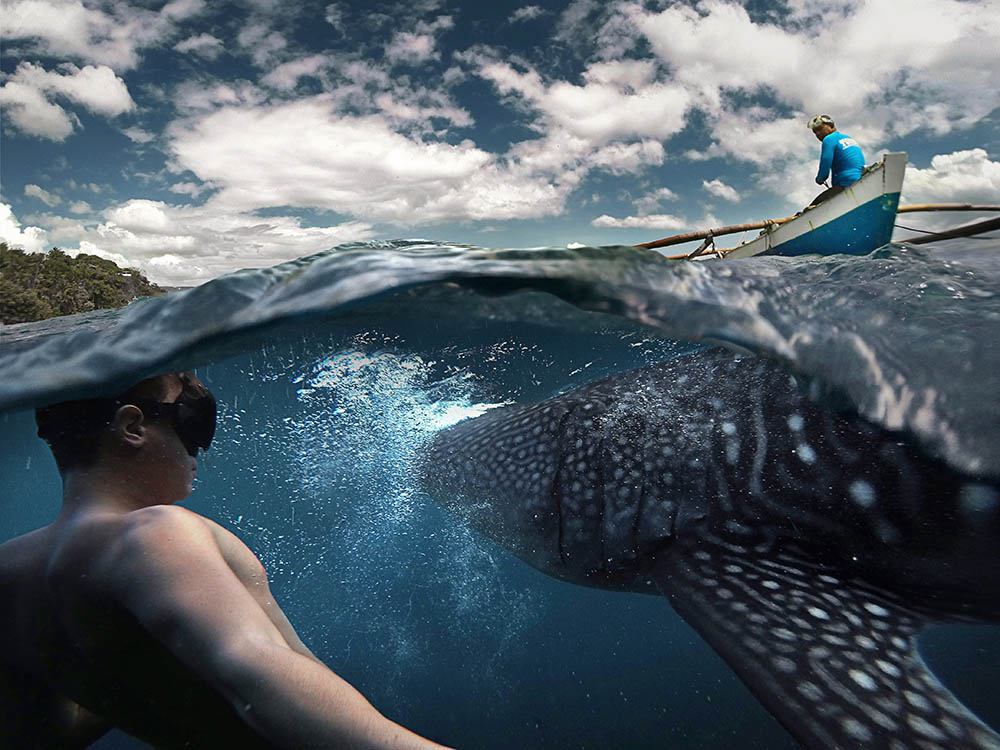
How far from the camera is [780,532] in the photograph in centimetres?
267

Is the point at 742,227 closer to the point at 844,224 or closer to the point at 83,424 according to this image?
the point at 844,224

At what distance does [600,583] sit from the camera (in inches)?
136

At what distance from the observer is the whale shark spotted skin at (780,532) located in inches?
77.1

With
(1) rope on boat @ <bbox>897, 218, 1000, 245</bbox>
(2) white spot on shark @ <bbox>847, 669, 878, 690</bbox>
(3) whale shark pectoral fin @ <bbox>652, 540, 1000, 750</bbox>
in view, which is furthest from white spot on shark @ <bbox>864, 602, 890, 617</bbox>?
(1) rope on boat @ <bbox>897, 218, 1000, 245</bbox>

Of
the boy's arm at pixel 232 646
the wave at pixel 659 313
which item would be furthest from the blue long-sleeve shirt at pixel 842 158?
the boy's arm at pixel 232 646

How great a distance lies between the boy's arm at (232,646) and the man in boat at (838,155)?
11.4 m

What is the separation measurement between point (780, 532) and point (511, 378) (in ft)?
12.1

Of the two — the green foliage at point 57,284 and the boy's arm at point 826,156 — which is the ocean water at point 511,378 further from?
the green foliage at point 57,284

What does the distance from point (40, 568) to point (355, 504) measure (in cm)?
783

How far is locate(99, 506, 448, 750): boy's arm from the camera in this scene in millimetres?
1259

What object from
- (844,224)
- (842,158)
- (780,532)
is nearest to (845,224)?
(844,224)

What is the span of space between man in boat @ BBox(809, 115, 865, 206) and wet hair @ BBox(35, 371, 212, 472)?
1091 centimetres

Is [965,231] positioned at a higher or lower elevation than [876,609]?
higher

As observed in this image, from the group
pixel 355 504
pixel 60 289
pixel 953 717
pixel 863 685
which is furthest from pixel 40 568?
pixel 60 289
